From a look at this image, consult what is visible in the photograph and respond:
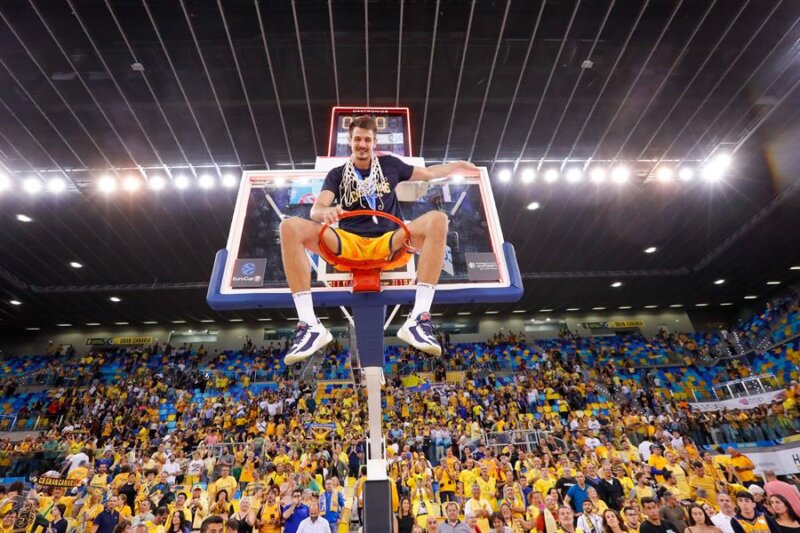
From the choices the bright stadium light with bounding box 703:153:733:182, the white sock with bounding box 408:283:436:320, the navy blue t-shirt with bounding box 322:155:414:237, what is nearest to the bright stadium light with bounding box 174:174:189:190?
the navy blue t-shirt with bounding box 322:155:414:237

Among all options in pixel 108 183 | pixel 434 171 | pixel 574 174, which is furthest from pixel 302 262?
pixel 108 183

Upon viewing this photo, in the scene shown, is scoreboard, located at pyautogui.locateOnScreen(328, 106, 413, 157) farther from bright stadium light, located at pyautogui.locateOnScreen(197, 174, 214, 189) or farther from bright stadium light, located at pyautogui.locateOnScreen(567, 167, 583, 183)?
bright stadium light, located at pyautogui.locateOnScreen(567, 167, 583, 183)

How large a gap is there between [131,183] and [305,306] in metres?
11.9

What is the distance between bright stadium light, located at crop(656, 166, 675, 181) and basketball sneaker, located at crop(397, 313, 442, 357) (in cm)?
1286

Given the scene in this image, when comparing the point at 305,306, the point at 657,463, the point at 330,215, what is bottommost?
the point at 657,463

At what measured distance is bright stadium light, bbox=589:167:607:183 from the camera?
1265cm

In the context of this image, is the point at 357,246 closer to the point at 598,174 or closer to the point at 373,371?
the point at 373,371

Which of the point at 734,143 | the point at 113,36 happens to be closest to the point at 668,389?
the point at 734,143

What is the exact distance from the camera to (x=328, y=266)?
11.4 feet

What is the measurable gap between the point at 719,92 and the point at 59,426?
24471mm

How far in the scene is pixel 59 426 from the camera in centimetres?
1739

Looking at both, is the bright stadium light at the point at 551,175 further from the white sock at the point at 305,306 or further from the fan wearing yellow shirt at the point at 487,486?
the white sock at the point at 305,306

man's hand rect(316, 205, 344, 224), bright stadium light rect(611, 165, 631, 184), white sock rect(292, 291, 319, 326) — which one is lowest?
white sock rect(292, 291, 319, 326)

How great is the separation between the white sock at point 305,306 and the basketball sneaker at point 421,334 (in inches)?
23.3
